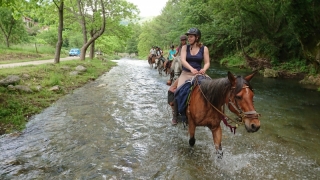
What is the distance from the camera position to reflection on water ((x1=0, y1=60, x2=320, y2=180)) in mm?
4352

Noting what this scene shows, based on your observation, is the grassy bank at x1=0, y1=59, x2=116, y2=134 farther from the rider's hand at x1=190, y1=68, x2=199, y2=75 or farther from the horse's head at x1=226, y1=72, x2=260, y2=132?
the horse's head at x1=226, y1=72, x2=260, y2=132

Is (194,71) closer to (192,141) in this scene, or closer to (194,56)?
(194,56)

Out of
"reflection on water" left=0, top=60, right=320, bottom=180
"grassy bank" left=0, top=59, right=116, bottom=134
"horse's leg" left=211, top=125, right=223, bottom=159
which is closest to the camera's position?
"reflection on water" left=0, top=60, right=320, bottom=180

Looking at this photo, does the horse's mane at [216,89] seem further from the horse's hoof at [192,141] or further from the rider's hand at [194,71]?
the horse's hoof at [192,141]

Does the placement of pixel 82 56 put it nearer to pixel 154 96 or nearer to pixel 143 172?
pixel 154 96

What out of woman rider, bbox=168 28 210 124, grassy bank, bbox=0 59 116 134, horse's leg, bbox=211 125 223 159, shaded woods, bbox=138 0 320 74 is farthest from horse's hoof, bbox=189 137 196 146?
shaded woods, bbox=138 0 320 74

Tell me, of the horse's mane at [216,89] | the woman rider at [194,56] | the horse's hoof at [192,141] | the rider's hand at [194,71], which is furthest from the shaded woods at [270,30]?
the horse's hoof at [192,141]

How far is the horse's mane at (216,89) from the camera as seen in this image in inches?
162

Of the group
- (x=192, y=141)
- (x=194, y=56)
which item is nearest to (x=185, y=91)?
(x=194, y=56)

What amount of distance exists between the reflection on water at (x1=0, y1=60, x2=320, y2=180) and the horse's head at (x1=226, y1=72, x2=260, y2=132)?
130 cm

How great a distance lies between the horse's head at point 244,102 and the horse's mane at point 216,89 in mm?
91

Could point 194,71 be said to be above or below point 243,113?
above

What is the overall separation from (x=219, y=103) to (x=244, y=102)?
29.6 inches

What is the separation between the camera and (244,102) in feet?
12.0
